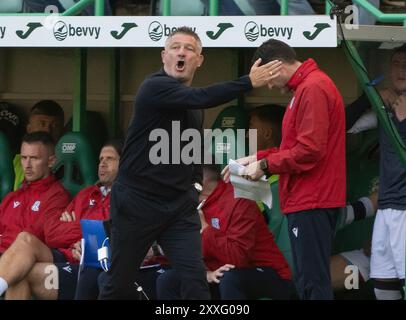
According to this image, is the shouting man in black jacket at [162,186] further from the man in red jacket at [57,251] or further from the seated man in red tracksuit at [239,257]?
the man in red jacket at [57,251]

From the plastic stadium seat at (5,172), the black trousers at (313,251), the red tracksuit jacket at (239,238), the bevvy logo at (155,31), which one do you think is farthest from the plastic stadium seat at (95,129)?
the black trousers at (313,251)

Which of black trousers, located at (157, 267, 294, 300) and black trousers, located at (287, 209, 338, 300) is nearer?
black trousers, located at (287, 209, 338, 300)

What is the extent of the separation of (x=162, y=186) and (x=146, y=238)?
0.30m

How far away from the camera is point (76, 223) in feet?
25.9

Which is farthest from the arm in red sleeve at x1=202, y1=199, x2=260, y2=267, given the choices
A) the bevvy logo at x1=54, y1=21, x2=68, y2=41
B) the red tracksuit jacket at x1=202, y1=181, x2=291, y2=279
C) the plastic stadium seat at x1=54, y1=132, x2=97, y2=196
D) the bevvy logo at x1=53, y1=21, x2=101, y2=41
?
the bevvy logo at x1=54, y1=21, x2=68, y2=41

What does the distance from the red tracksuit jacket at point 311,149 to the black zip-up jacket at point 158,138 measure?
44 centimetres

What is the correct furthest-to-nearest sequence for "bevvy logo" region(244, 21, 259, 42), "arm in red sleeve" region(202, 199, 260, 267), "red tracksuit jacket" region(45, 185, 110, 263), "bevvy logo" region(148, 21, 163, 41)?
"red tracksuit jacket" region(45, 185, 110, 263) → "arm in red sleeve" region(202, 199, 260, 267) → "bevvy logo" region(148, 21, 163, 41) → "bevvy logo" region(244, 21, 259, 42)

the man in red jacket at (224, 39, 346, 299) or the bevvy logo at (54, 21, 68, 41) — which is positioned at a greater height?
the bevvy logo at (54, 21, 68, 41)

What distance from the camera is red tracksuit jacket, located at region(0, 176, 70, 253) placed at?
8023mm

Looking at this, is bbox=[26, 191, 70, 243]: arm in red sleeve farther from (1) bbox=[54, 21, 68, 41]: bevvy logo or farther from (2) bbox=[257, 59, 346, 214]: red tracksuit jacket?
(2) bbox=[257, 59, 346, 214]: red tracksuit jacket

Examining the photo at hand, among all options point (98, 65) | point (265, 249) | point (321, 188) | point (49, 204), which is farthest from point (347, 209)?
point (98, 65)

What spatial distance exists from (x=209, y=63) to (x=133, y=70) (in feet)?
2.21

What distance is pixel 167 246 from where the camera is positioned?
6418 mm
